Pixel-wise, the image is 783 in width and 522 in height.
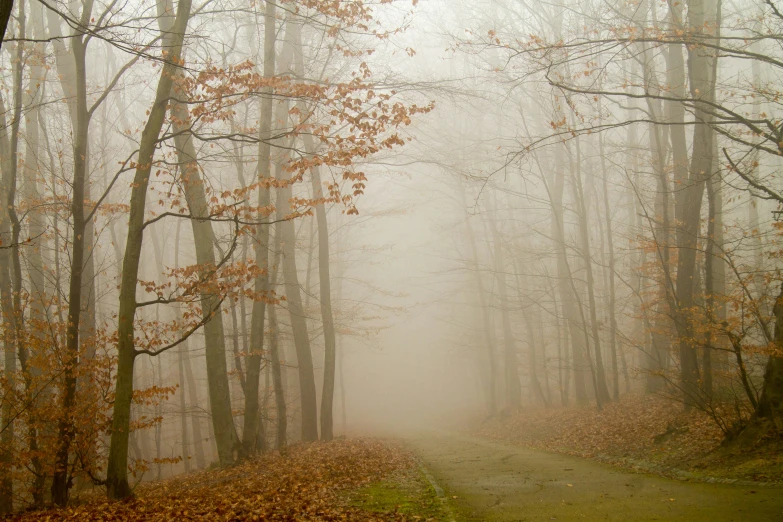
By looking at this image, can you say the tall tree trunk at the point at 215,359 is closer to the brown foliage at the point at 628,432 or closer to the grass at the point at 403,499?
the grass at the point at 403,499

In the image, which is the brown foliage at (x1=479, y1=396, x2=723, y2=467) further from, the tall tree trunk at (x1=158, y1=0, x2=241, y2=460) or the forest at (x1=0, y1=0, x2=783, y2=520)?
the tall tree trunk at (x1=158, y1=0, x2=241, y2=460)

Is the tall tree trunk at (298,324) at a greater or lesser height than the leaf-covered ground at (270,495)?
greater

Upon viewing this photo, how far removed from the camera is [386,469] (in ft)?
35.2

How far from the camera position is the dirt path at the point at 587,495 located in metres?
5.91

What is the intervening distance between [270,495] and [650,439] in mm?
7703

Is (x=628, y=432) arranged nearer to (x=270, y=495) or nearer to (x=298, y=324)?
(x=270, y=495)

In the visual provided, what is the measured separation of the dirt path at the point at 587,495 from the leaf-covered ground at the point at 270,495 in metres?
1.30

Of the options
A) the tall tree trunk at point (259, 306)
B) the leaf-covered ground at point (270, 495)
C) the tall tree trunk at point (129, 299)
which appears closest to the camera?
the leaf-covered ground at point (270, 495)

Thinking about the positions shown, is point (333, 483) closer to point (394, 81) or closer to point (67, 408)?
point (67, 408)

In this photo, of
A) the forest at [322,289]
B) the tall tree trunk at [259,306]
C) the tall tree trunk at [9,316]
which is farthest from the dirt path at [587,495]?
the tall tree trunk at [9,316]

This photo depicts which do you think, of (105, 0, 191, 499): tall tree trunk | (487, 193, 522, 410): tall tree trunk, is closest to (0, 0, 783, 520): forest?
(105, 0, 191, 499): tall tree trunk

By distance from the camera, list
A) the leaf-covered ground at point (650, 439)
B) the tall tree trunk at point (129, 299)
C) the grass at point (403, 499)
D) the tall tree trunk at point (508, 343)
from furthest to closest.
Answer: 1. the tall tree trunk at point (508, 343)
2. the tall tree trunk at point (129, 299)
3. the leaf-covered ground at point (650, 439)
4. the grass at point (403, 499)

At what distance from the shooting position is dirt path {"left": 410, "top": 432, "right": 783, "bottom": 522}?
5.91m

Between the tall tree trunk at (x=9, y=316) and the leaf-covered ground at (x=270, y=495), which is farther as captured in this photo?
the tall tree trunk at (x=9, y=316)
